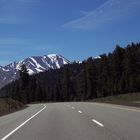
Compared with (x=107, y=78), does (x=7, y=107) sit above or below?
below

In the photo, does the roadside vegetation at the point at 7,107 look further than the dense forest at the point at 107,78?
No

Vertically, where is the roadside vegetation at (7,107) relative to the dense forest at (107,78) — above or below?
below

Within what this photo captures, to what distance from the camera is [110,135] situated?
1434 centimetres

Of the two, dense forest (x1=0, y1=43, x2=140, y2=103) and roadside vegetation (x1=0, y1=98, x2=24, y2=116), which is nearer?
roadside vegetation (x1=0, y1=98, x2=24, y2=116)

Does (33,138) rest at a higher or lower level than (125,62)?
lower

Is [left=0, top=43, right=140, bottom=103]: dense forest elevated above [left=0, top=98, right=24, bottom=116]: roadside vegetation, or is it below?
above

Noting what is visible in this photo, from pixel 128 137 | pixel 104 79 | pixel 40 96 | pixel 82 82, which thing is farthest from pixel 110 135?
pixel 40 96

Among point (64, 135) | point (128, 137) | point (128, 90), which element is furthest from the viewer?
point (128, 90)

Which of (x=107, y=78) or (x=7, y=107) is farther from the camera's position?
(x=107, y=78)

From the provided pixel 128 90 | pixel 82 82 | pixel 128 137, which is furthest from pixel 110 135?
pixel 82 82

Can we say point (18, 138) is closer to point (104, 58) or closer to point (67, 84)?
point (104, 58)

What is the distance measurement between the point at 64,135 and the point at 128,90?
100m

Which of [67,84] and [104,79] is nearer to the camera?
[104,79]

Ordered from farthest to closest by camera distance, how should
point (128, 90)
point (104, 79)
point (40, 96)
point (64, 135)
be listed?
A: point (40, 96) → point (104, 79) → point (128, 90) → point (64, 135)
